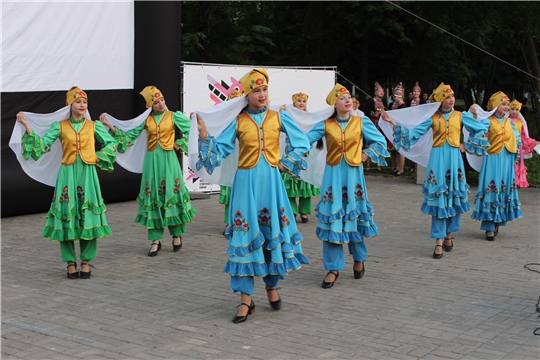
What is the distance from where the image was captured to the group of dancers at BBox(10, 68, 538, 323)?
252 inches

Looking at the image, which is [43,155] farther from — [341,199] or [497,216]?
[497,216]

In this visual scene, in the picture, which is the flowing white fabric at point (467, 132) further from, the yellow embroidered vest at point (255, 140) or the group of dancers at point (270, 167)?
the yellow embroidered vest at point (255, 140)

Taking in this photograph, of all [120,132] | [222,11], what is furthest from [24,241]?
[222,11]

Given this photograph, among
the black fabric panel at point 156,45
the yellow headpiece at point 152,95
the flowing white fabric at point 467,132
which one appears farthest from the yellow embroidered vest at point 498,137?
the black fabric panel at point 156,45

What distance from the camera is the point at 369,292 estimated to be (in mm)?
7336

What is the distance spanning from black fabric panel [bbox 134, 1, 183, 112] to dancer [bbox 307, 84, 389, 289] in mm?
6075

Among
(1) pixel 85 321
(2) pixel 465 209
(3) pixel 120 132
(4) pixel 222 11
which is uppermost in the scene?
(4) pixel 222 11

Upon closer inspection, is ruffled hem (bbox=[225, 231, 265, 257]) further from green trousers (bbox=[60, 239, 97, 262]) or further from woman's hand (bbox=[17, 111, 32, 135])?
woman's hand (bbox=[17, 111, 32, 135])

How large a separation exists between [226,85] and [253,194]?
801 cm

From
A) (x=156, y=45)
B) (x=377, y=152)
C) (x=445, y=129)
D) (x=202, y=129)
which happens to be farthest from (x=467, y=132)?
(x=156, y=45)

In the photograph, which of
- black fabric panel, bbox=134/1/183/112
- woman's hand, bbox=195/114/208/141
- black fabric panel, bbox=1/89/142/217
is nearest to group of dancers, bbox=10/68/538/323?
woman's hand, bbox=195/114/208/141

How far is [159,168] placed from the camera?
30.3ft

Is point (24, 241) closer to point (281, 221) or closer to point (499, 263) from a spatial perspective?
point (281, 221)

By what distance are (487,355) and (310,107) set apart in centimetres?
1043
